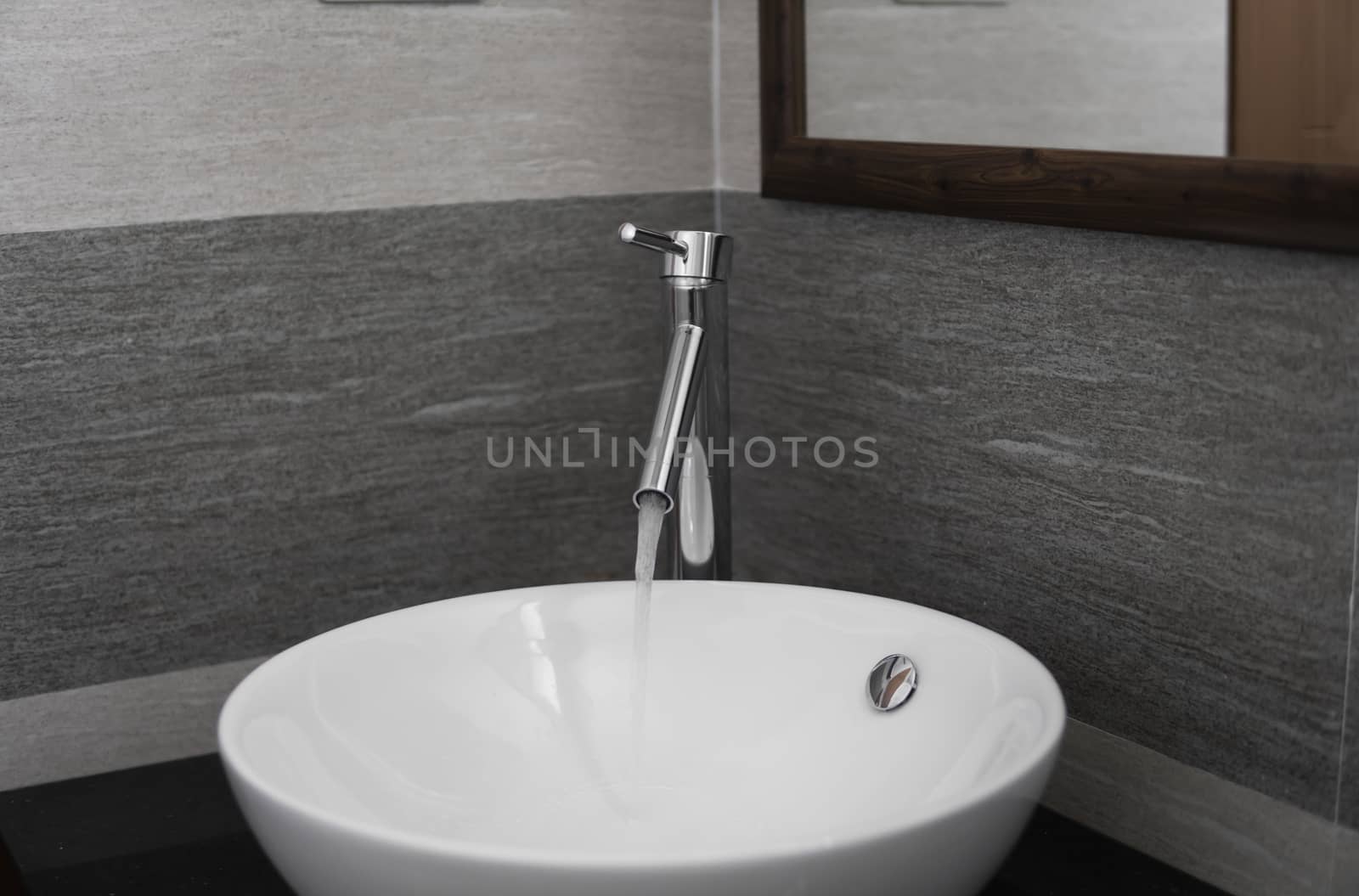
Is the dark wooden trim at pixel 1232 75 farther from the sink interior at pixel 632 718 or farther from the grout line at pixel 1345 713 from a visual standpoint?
the sink interior at pixel 632 718

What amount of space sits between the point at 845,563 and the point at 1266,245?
1.74 ft

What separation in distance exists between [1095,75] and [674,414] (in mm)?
402

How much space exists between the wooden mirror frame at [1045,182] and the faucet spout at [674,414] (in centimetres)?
23

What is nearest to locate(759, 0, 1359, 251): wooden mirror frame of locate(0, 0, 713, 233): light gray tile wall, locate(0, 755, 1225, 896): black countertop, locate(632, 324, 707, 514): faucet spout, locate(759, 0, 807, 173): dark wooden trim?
locate(759, 0, 807, 173): dark wooden trim

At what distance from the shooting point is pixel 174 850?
3.57ft

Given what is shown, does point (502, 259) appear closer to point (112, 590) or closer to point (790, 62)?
point (790, 62)

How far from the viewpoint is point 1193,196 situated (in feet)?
3.04

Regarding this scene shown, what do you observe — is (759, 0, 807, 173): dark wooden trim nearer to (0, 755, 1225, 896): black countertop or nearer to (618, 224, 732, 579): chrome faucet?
(618, 224, 732, 579): chrome faucet

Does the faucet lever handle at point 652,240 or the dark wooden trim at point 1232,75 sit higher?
the dark wooden trim at point 1232,75

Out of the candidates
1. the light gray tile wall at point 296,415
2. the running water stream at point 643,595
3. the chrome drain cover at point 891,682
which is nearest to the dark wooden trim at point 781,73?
the light gray tile wall at point 296,415

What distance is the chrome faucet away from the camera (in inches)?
41.6

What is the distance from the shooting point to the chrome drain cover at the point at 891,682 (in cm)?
100

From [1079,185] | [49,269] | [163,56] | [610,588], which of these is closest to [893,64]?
[1079,185]

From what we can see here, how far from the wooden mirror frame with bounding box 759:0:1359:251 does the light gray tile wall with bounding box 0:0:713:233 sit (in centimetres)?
13
